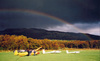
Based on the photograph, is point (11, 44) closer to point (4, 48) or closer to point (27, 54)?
point (4, 48)

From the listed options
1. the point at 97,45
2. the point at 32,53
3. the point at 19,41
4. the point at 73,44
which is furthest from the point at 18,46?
the point at 97,45

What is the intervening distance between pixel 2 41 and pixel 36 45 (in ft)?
63.4

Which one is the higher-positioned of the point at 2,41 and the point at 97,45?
the point at 2,41

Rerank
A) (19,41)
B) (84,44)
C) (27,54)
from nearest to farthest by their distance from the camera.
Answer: (27,54), (19,41), (84,44)

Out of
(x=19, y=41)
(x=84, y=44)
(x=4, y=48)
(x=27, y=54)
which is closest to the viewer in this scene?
(x=27, y=54)

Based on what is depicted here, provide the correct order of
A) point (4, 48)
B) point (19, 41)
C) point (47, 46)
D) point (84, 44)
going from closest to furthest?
point (4, 48) → point (19, 41) → point (47, 46) → point (84, 44)

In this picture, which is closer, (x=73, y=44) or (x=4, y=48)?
(x=4, y=48)

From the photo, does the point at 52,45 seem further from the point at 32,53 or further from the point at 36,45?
the point at 32,53

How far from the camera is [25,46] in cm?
6881

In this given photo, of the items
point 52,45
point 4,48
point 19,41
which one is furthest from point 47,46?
point 4,48

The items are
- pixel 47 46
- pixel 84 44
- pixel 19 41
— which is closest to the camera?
pixel 19 41

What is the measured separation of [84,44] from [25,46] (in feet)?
172

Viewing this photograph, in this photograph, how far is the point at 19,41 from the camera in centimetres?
6938

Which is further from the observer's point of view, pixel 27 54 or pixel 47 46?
pixel 47 46
